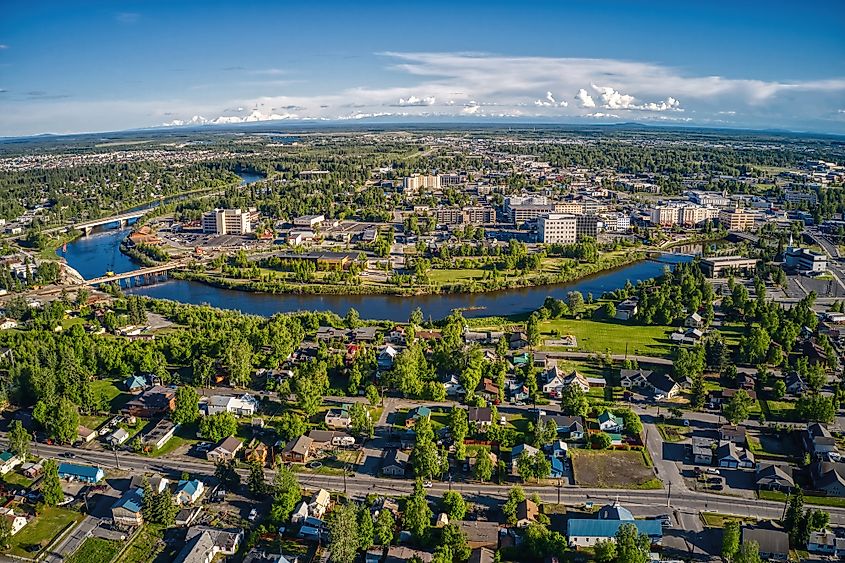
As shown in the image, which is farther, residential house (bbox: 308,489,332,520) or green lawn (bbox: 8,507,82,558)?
residential house (bbox: 308,489,332,520)

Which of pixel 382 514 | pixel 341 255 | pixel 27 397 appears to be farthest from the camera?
pixel 341 255

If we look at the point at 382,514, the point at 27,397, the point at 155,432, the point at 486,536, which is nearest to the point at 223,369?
the point at 155,432

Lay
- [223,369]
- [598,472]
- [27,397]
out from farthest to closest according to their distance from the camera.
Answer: [223,369] < [27,397] < [598,472]

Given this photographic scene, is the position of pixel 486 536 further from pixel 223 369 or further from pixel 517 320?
pixel 517 320

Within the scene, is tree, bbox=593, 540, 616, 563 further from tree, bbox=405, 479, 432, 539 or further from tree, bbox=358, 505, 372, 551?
tree, bbox=358, 505, 372, 551

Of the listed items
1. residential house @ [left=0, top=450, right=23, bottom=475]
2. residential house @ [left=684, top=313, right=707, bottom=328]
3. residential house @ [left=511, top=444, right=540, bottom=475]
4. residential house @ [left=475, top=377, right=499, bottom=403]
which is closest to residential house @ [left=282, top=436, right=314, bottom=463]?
residential house @ [left=511, top=444, right=540, bottom=475]

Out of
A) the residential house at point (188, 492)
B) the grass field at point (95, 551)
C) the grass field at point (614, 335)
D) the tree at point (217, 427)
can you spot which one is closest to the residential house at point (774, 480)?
the grass field at point (614, 335)
